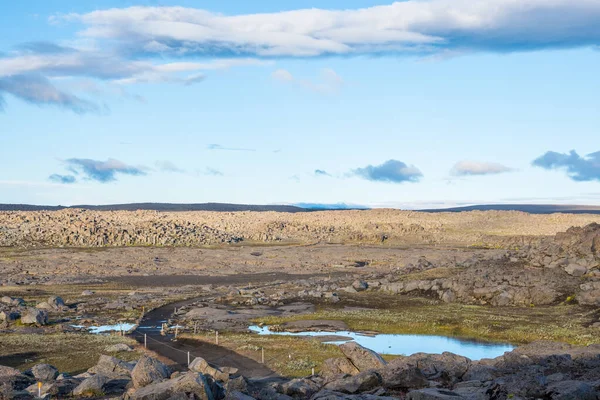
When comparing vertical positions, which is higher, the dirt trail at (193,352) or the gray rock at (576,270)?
the gray rock at (576,270)

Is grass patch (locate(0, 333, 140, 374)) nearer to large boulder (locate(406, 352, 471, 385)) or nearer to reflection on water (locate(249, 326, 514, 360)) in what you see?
reflection on water (locate(249, 326, 514, 360))

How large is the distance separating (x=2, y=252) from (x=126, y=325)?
6425 centimetres

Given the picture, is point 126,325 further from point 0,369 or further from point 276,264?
point 276,264

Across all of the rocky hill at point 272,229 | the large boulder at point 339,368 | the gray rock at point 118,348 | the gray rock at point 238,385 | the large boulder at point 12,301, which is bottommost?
the gray rock at point 118,348

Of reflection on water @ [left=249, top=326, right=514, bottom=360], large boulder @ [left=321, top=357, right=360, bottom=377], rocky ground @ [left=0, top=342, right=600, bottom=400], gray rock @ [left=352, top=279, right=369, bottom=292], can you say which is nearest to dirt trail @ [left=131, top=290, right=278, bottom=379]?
large boulder @ [left=321, top=357, right=360, bottom=377]

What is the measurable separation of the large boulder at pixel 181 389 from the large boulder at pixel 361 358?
878 centimetres

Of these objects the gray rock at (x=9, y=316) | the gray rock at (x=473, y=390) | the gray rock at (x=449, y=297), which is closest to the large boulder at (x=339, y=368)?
the gray rock at (x=473, y=390)

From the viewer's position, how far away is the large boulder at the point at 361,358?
101 ft

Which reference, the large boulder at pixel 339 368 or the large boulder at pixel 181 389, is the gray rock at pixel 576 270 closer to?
the large boulder at pixel 339 368

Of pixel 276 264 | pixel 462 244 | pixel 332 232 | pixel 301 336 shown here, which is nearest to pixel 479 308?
pixel 301 336

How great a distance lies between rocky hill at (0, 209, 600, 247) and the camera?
128 metres

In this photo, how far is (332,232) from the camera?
15250 centimetres

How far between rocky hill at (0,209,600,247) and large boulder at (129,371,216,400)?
99.6 metres

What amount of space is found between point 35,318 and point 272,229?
9920cm
